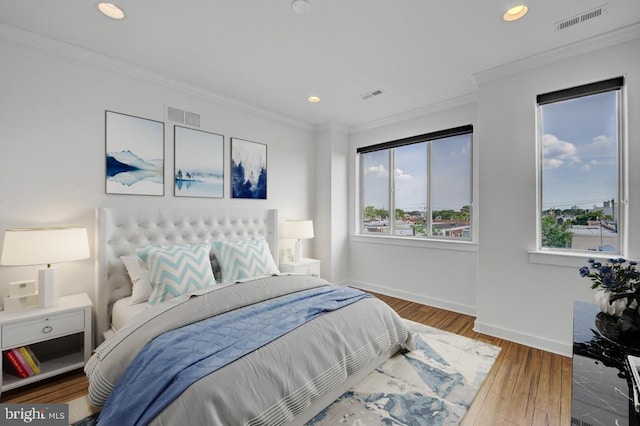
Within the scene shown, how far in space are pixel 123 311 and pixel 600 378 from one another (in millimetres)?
2807

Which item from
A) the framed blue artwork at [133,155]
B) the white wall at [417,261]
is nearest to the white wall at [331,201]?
the white wall at [417,261]

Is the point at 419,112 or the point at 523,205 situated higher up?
the point at 419,112

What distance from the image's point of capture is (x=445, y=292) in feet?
12.0

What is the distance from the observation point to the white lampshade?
390cm

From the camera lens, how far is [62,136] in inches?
93.5

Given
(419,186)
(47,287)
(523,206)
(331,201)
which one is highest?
(419,186)

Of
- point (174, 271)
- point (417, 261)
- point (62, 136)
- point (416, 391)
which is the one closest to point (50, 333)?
point (174, 271)

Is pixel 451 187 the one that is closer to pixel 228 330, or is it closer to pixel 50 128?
pixel 228 330

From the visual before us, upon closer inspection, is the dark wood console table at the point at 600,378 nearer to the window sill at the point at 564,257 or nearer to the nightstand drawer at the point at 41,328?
the window sill at the point at 564,257

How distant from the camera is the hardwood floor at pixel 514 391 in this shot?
175 centimetres

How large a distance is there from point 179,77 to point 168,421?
302cm

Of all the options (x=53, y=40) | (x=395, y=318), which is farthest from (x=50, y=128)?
(x=395, y=318)

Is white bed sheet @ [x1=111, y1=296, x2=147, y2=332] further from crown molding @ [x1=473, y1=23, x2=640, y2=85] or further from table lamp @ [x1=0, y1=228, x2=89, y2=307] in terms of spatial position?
crown molding @ [x1=473, y1=23, x2=640, y2=85]

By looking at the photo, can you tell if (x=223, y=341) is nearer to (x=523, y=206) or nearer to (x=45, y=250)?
(x=45, y=250)
